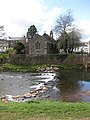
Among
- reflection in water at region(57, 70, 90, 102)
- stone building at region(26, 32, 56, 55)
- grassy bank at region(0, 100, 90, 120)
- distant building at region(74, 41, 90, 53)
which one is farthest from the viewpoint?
distant building at region(74, 41, 90, 53)

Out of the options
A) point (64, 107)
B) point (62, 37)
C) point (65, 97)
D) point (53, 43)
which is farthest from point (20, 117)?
point (53, 43)

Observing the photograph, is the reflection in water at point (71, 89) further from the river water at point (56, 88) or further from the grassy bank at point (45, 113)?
the grassy bank at point (45, 113)

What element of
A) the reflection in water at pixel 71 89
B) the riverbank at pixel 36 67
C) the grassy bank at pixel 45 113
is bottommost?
the reflection in water at pixel 71 89

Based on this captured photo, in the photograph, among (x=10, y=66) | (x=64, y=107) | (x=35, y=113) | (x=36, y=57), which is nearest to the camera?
(x=35, y=113)

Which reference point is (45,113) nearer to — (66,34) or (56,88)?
(56,88)

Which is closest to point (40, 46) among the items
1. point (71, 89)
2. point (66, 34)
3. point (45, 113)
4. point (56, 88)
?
point (66, 34)

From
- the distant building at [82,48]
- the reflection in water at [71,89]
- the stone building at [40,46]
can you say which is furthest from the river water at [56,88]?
the distant building at [82,48]

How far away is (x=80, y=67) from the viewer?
6425 cm

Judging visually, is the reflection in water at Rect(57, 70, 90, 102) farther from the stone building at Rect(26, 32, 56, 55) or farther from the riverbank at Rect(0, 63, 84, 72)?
the stone building at Rect(26, 32, 56, 55)

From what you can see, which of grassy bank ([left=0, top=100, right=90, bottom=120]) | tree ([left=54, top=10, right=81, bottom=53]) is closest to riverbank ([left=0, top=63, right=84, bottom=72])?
tree ([left=54, top=10, right=81, bottom=53])

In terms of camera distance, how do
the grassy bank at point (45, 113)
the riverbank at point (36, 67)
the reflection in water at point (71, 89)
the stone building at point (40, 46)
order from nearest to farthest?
the grassy bank at point (45, 113) < the reflection in water at point (71, 89) < the riverbank at point (36, 67) < the stone building at point (40, 46)

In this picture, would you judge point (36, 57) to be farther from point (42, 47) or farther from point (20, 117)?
point (20, 117)

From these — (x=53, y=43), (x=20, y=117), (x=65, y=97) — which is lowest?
(x=65, y=97)

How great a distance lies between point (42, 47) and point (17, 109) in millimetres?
67801
